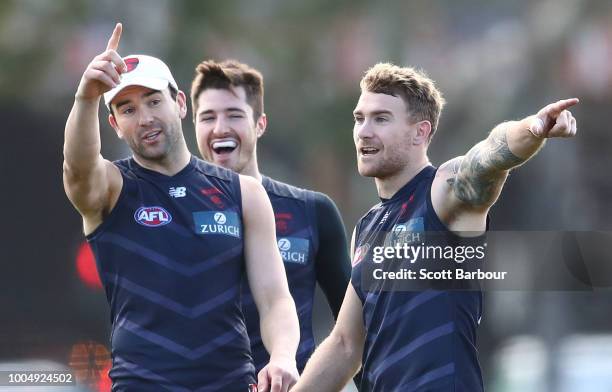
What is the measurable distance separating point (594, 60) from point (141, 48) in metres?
4.99

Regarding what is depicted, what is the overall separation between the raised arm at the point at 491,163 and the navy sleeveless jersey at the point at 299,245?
1.65 meters

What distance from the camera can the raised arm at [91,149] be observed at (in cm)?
650

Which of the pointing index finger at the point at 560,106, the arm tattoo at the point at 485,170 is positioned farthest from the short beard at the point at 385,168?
the pointing index finger at the point at 560,106

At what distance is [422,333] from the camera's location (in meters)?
6.78

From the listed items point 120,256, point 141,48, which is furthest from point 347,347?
point 141,48

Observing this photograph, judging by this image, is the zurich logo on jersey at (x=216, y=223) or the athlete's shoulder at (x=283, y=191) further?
the athlete's shoulder at (x=283, y=191)

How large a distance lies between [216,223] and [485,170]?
129 cm

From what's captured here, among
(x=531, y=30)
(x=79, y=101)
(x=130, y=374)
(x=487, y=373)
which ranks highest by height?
(x=531, y=30)

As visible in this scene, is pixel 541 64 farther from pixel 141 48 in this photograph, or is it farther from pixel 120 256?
pixel 120 256

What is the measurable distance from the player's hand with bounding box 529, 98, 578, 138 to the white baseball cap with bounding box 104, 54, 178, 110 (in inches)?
73.7

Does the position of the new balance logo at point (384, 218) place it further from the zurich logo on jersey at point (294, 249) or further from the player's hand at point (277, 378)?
the zurich logo on jersey at point (294, 249)

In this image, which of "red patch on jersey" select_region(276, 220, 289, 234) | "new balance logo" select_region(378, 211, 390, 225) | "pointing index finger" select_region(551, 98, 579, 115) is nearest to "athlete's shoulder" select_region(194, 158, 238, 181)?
"new balance logo" select_region(378, 211, 390, 225)

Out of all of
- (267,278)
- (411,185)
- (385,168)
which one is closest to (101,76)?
(267,278)

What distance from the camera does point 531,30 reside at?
669 inches
